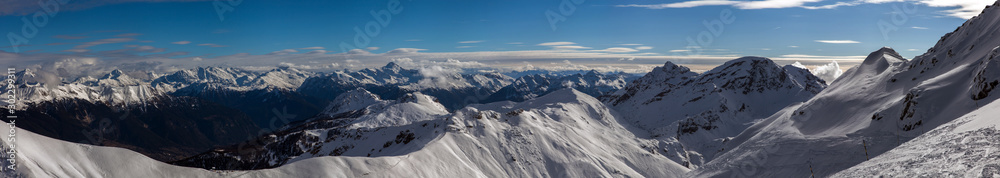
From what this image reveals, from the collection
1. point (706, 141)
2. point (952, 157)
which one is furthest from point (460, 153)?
point (706, 141)

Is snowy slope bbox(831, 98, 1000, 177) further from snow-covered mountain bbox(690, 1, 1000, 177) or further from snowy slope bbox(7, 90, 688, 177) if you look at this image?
snowy slope bbox(7, 90, 688, 177)

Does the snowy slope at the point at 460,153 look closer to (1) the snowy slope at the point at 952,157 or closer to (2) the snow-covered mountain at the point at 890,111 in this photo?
(2) the snow-covered mountain at the point at 890,111

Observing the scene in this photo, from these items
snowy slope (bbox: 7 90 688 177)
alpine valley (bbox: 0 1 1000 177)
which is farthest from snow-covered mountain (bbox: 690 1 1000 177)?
snowy slope (bbox: 7 90 688 177)

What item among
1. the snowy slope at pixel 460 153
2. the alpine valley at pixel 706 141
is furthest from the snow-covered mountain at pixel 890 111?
the snowy slope at pixel 460 153

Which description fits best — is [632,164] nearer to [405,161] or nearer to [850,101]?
[850,101]

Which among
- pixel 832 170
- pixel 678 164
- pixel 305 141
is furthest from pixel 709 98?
pixel 305 141
